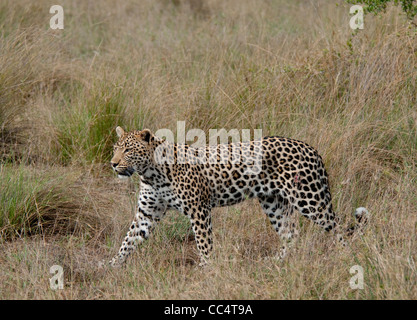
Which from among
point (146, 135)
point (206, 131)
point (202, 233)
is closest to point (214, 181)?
point (202, 233)

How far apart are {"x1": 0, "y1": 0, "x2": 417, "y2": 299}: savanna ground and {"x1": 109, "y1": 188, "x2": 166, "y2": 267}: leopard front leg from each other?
0.15 meters

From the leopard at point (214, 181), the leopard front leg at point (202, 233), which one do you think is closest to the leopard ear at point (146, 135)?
the leopard at point (214, 181)

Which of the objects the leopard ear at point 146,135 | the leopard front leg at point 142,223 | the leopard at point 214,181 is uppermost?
the leopard ear at point 146,135

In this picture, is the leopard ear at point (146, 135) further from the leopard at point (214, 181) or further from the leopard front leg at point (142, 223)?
the leopard front leg at point (142, 223)

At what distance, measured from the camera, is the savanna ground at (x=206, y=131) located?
6.00m

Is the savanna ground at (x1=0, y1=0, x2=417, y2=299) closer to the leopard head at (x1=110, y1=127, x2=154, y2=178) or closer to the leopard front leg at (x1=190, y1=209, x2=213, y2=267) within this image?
the leopard front leg at (x1=190, y1=209, x2=213, y2=267)

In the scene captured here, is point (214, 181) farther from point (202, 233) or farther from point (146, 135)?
point (146, 135)

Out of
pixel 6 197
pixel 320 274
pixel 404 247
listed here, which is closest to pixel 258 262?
pixel 320 274

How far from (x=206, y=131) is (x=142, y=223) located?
7.81 ft

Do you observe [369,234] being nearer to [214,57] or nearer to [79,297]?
[79,297]

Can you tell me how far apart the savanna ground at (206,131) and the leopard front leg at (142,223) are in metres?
0.15

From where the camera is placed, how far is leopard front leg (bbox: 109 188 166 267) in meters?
6.96

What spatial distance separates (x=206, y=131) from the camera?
9.10m

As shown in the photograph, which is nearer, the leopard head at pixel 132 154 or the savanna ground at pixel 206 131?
the savanna ground at pixel 206 131
